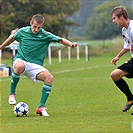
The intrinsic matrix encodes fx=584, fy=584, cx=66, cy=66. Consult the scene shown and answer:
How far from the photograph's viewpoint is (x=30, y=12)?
169 feet

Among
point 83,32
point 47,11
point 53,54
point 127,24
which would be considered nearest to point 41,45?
point 127,24

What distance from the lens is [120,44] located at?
50875mm

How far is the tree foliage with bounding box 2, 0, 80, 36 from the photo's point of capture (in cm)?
4997

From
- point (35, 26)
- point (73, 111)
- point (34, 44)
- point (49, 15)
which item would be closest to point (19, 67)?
point (34, 44)

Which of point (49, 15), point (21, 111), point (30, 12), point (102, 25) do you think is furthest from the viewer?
point (102, 25)

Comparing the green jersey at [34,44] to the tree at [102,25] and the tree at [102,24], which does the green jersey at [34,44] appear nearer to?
the tree at [102,25]

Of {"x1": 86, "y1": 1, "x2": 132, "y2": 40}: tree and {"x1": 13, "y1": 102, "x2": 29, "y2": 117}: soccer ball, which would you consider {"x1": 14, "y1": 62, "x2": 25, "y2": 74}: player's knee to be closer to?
{"x1": 13, "y1": 102, "x2": 29, "y2": 117}: soccer ball

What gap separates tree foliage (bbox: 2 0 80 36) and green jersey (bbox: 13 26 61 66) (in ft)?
128

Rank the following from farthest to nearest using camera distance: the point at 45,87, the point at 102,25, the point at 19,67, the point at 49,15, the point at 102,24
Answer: the point at 102,24, the point at 102,25, the point at 49,15, the point at 19,67, the point at 45,87

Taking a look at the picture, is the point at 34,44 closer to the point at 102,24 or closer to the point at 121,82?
the point at 121,82

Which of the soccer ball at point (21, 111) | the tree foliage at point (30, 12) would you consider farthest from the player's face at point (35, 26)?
the tree foliage at point (30, 12)

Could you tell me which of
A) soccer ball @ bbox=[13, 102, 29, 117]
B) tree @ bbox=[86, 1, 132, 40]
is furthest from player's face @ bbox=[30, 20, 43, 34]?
tree @ bbox=[86, 1, 132, 40]

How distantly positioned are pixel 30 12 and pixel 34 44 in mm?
41299

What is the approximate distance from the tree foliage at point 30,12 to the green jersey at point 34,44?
128ft
